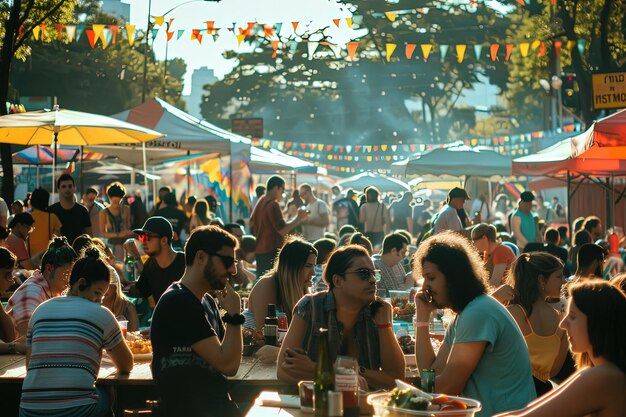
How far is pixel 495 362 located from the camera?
5.15 metres

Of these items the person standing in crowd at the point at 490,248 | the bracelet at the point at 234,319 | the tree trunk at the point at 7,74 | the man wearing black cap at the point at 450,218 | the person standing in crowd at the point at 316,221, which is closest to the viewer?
the bracelet at the point at 234,319

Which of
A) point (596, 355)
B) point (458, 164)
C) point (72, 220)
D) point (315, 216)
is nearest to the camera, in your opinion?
point (596, 355)

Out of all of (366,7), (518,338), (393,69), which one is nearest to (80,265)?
(518,338)

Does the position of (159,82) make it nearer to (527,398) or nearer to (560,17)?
(560,17)

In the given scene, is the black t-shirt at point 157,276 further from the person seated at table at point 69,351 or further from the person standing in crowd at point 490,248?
the person standing in crowd at point 490,248

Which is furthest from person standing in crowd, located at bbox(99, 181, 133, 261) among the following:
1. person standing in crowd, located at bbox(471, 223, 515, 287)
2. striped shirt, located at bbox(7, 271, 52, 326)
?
striped shirt, located at bbox(7, 271, 52, 326)

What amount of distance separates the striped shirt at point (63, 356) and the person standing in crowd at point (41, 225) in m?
6.14

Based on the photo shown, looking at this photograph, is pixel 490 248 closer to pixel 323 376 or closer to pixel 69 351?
pixel 69 351

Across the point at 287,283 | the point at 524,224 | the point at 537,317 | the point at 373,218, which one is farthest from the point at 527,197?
the point at 537,317

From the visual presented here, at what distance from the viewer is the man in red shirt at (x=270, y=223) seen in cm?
1520

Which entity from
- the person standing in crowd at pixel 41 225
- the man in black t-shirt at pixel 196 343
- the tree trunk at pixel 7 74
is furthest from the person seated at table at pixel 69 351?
the tree trunk at pixel 7 74

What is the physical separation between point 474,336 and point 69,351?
225cm

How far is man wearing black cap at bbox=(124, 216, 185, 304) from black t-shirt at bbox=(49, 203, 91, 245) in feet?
10.5

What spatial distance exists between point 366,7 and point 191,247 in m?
52.3
